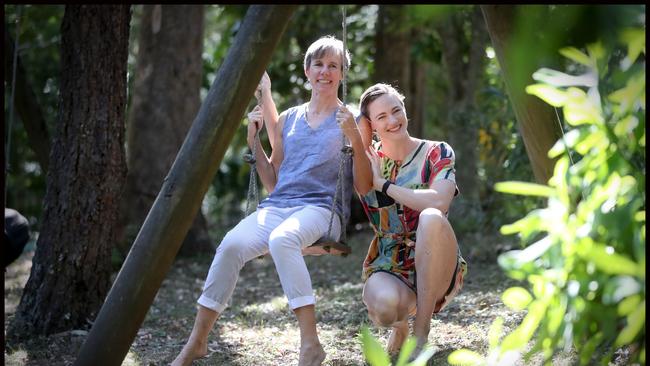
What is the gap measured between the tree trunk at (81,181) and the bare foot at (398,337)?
192 centimetres

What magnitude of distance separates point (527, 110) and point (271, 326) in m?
2.30

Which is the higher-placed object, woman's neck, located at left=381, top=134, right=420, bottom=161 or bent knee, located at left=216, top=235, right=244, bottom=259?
woman's neck, located at left=381, top=134, right=420, bottom=161

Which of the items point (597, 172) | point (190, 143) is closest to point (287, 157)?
point (190, 143)

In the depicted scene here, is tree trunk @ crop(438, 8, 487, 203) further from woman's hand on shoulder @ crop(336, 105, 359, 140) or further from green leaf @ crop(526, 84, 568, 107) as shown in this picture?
green leaf @ crop(526, 84, 568, 107)

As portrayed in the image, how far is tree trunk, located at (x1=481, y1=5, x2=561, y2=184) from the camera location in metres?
3.37

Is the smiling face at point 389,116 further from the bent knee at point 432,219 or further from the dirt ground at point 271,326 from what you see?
the dirt ground at point 271,326

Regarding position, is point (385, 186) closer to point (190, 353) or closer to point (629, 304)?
point (190, 353)

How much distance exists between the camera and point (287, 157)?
13.6ft

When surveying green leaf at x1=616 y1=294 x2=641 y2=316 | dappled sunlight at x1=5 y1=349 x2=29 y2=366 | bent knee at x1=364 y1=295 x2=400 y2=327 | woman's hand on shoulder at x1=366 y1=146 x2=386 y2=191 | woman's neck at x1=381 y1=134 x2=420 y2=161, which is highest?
woman's neck at x1=381 y1=134 x2=420 y2=161

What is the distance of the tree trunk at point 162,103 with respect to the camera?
8430mm

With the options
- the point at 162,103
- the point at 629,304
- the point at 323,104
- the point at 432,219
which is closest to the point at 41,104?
the point at 162,103

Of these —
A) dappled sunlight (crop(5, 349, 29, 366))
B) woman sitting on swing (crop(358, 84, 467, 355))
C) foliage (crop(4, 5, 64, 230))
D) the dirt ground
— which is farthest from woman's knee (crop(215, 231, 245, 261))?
foliage (crop(4, 5, 64, 230))

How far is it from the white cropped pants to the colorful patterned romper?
201mm

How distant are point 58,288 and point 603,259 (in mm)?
3805
